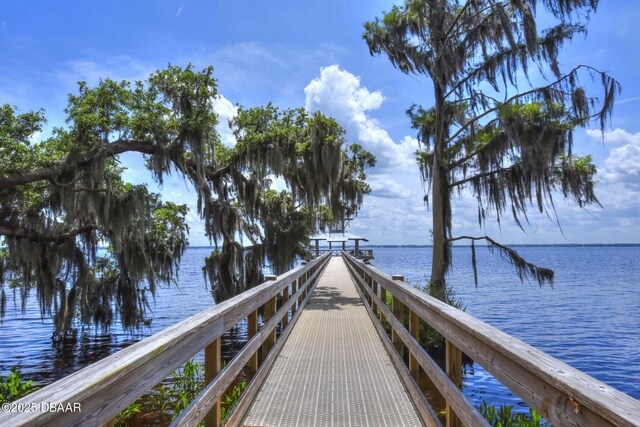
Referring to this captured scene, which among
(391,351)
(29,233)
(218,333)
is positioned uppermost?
(29,233)

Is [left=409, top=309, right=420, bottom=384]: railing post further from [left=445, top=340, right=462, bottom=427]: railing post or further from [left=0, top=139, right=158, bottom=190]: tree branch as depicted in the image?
[left=0, top=139, right=158, bottom=190]: tree branch

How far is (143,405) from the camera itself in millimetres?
7648

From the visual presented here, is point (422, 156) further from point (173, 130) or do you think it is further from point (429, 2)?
point (173, 130)

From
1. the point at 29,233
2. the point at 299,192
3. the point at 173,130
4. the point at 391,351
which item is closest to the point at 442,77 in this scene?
the point at 299,192

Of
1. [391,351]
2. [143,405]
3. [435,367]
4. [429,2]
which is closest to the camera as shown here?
[435,367]

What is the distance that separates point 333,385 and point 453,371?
1.89 m

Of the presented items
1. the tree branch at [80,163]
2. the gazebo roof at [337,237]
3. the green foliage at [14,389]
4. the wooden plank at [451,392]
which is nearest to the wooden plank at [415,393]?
the wooden plank at [451,392]

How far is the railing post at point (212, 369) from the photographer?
260 centimetres

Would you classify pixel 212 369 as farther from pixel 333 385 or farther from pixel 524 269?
pixel 524 269

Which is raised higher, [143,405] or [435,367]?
[435,367]

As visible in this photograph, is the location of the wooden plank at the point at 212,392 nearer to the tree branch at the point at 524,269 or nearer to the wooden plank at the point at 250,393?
the wooden plank at the point at 250,393

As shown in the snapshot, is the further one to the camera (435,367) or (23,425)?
(435,367)

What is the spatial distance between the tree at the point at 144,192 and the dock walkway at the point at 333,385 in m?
7.16

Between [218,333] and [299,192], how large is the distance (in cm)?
1298
